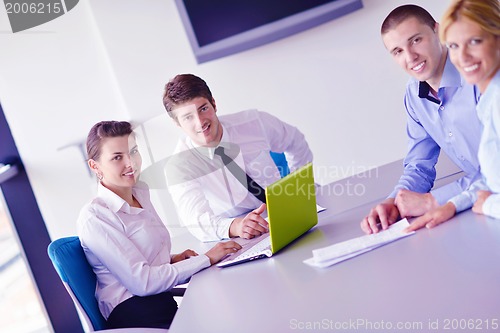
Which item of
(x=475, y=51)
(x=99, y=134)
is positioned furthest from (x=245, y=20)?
(x=475, y=51)

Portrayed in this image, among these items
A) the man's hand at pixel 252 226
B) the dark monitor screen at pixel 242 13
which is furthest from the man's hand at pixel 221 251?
the dark monitor screen at pixel 242 13

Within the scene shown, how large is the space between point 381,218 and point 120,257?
88 cm

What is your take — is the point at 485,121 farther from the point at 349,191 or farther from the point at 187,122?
the point at 187,122

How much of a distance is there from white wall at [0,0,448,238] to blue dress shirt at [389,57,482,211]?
5.69 ft

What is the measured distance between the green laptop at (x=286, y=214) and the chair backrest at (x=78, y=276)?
1.53 ft

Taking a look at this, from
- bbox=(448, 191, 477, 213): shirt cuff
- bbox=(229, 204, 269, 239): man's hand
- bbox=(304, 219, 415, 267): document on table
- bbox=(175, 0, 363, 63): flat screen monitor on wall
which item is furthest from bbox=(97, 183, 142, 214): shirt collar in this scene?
bbox=(175, 0, 363, 63): flat screen monitor on wall

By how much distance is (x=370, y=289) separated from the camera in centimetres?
137

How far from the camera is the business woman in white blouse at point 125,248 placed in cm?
209

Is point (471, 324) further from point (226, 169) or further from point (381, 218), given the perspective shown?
point (226, 169)

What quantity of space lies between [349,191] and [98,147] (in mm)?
956

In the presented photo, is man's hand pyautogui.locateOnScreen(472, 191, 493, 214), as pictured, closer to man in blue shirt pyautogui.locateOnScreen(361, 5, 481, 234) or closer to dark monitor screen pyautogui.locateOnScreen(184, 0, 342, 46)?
man in blue shirt pyautogui.locateOnScreen(361, 5, 481, 234)

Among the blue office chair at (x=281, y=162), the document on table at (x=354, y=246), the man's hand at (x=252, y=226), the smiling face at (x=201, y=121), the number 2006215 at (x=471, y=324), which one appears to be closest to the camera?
the number 2006215 at (x=471, y=324)

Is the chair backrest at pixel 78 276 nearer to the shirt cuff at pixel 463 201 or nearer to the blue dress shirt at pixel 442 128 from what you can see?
the blue dress shirt at pixel 442 128

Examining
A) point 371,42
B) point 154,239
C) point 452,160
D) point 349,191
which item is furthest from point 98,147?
point 371,42
